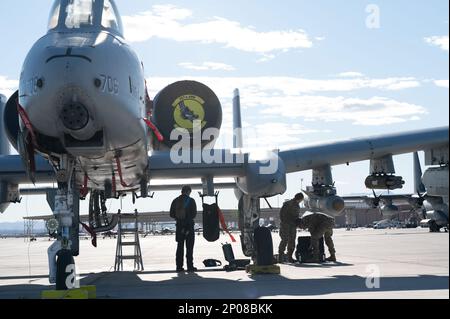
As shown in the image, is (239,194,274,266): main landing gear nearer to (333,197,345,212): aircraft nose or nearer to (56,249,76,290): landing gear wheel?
(333,197,345,212): aircraft nose

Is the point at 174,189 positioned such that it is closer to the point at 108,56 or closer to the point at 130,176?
the point at 130,176

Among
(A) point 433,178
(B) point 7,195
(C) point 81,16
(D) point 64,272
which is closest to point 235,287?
(D) point 64,272

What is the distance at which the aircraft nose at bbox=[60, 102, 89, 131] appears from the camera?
8.77 metres

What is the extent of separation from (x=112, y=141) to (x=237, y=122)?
9.35 m

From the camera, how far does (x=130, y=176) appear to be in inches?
519

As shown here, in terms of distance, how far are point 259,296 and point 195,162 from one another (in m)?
6.33

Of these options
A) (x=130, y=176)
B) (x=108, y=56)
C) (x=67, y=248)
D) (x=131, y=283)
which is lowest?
(x=131, y=283)

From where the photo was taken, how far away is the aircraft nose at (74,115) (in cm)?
877

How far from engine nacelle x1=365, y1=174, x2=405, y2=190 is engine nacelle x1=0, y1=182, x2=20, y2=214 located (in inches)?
339

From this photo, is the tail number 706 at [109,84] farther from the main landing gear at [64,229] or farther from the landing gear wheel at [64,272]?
the landing gear wheel at [64,272]

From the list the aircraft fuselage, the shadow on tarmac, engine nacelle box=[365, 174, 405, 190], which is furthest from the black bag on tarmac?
the aircraft fuselage

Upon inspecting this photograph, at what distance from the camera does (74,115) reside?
8.80 m

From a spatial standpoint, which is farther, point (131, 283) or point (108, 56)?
point (131, 283)
